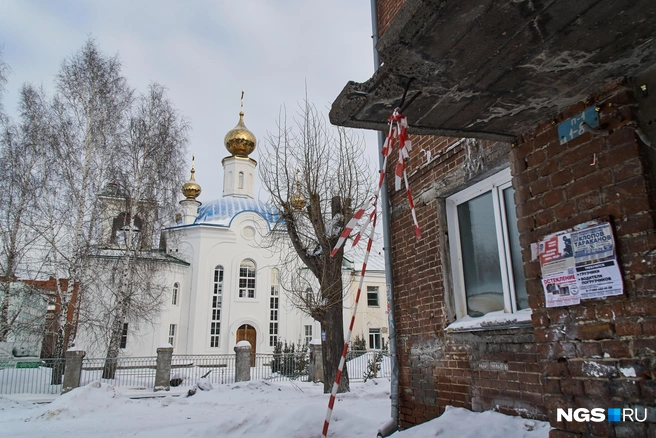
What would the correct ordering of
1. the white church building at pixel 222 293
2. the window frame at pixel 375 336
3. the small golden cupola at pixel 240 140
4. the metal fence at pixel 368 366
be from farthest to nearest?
1. the small golden cupola at pixel 240 140
2. the window frame at pixel 375 336
3. the white church building at pixel 222 293
4. the metal fence at pixel 368 366

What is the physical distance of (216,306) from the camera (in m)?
26.4

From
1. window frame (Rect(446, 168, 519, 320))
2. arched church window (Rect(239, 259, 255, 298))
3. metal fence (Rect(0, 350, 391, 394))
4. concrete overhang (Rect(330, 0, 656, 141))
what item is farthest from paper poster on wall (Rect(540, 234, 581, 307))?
arched church window (Rect(239, 259, 255, 298))

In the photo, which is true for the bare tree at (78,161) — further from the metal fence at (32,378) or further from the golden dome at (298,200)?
the golden dome at (298,200)

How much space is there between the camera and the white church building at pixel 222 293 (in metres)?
25.0

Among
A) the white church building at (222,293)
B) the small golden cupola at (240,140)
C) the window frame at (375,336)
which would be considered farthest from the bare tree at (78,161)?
the window frame at (375,336)

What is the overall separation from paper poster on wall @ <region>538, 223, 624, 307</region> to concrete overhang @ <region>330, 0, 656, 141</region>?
0.78 m

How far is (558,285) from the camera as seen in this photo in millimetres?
2674

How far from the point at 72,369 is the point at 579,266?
49.9 ft

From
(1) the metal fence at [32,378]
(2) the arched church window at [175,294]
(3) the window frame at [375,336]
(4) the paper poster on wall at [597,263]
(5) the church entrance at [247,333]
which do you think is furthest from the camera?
(3) the window frame at [375,336]

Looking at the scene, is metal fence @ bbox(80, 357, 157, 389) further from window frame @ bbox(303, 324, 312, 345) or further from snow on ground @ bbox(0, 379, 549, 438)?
window frame @ bbox(303, 324, 312, 345)

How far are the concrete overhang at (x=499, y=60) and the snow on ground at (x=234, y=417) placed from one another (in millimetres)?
2476

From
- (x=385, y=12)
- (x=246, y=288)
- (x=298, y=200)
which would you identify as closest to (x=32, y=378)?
(x=298, y=200)

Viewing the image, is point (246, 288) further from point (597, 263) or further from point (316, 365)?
point (597, 263)

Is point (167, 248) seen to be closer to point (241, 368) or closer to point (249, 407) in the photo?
point (241, 368)
